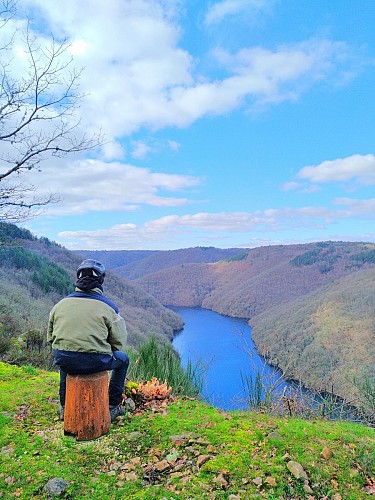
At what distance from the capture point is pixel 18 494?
2992 millimetres

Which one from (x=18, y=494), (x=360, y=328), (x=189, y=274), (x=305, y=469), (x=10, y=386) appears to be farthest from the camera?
(x=189, y=274)

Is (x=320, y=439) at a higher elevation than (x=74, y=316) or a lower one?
lower

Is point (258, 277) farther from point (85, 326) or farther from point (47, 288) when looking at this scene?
point (85, 326)

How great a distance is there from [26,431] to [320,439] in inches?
→ 131

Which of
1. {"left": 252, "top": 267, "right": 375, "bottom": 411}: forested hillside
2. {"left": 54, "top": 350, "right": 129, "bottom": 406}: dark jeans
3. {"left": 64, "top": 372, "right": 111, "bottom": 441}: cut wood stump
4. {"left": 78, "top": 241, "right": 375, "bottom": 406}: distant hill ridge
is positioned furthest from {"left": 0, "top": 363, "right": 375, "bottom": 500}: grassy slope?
{"left": 252, "top": 267, "right": 375, "bottom": 411}: forested hillside

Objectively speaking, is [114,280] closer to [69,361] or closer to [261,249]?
[69,361]

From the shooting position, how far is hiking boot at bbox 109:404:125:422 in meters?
4.26

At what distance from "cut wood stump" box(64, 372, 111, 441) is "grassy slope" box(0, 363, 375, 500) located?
0.38 ft

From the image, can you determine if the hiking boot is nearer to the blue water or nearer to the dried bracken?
the dried bracken

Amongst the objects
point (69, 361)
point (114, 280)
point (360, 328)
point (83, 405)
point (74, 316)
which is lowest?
point (360, 328)

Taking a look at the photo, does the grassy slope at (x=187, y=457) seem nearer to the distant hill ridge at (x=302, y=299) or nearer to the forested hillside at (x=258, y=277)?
the distant hill ridge at (x=302, y=299)

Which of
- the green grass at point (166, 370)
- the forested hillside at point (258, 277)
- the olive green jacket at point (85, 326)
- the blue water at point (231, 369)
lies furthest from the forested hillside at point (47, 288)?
the forested hillside at point (258, 277)

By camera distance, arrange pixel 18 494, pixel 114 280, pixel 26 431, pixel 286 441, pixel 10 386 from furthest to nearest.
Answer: pixel 114 280, pixel 10 386, pixel 26 431, pixel 286 441, pixel 18 494

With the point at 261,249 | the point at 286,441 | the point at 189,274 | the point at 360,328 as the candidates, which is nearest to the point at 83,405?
the point at 286,441
